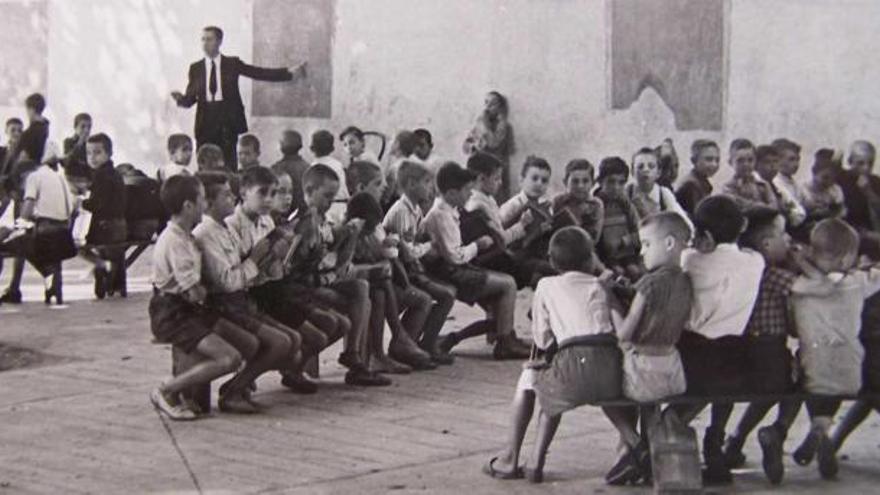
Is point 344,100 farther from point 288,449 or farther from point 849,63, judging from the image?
point 288,449

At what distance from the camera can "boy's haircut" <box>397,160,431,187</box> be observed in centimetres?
1105

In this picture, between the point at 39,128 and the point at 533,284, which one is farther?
the point at 39,128

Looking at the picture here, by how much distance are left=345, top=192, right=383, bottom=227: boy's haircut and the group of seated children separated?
8.90 feet

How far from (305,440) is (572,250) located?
185 centimetres

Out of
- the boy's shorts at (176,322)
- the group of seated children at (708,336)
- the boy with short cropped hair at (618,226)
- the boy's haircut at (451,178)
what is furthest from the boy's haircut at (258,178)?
the boy with short cropped hair at (618,226)

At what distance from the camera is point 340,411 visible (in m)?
9.50

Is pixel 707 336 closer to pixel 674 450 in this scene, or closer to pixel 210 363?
pixel 674 450

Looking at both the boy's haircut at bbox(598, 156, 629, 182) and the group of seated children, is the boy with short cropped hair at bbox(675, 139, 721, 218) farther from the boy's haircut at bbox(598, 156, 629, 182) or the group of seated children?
the group of seated children

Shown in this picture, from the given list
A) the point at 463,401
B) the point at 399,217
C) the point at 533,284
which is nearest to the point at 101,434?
the point at 463,401

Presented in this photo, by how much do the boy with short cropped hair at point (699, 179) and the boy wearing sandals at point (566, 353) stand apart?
4865 millimetres

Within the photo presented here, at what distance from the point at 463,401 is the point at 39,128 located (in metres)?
7.06

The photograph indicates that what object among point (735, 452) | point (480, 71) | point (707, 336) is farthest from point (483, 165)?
point (480, 71)

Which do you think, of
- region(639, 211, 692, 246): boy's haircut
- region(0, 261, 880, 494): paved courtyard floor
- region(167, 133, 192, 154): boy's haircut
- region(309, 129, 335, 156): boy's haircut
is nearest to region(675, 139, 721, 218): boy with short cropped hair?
region(0, 261, 880, 494): paved courtyard floor

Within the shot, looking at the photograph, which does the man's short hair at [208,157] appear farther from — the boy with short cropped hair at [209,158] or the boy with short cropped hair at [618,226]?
the boy with short cropped hair at [618,226]
